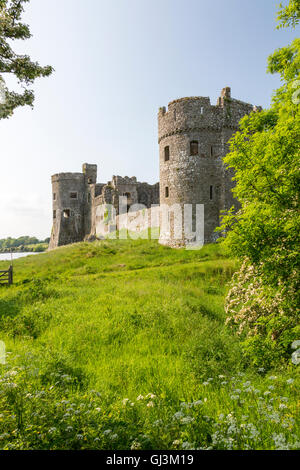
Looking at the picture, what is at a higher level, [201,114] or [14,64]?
[201,114]

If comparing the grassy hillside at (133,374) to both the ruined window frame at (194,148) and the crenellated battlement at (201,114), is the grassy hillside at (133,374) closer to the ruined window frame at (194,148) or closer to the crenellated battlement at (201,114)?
the ruined window frame at (194,148)

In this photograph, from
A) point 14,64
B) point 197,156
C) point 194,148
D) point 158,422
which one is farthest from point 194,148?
point 158,422

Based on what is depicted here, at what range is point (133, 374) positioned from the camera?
20.4 ft

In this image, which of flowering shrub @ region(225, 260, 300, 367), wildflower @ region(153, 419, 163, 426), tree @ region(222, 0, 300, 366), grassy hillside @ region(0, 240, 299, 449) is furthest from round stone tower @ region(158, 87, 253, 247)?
wildflower @ region(153, 419, 163, 426)

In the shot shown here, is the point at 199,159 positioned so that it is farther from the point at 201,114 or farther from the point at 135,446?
the point at 135,446

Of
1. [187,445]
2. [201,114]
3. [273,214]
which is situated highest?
[201,114]

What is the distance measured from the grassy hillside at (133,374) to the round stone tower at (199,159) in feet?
29.8

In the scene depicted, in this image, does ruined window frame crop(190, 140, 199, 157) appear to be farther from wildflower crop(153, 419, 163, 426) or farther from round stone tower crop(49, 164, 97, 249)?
round stone tower crop(49, 164, 97, 249)

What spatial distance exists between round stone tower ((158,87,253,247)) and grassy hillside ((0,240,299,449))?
358 inches

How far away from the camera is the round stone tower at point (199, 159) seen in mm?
23812

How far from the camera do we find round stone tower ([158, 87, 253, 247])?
23.8 m

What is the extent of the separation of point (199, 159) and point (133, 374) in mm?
20594

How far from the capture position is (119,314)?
9.97m
